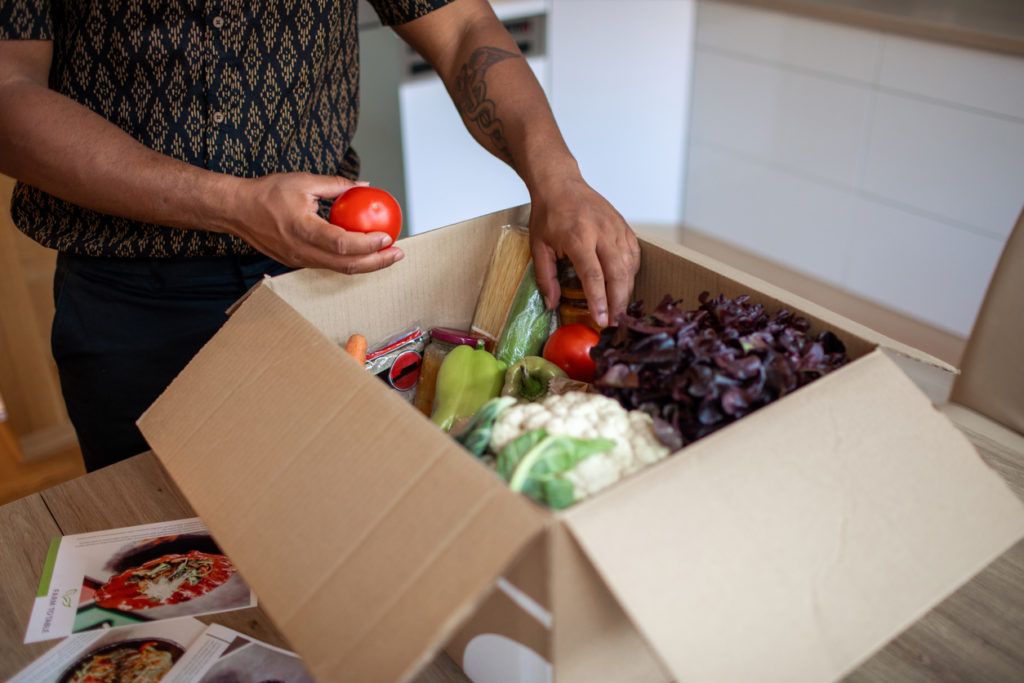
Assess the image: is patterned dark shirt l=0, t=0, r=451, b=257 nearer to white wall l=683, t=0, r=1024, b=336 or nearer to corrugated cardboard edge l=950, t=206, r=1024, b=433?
corrugated cardboard edge l=950, t=206, r=1024, b=433

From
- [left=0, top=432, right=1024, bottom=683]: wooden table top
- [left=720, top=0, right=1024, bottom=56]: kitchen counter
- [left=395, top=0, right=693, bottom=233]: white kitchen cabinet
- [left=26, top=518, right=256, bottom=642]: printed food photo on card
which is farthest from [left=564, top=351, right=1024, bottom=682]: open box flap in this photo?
[left=395, top=0, right=693, bottom=233]: white kitchen cabinet

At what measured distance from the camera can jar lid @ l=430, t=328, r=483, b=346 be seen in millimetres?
1146

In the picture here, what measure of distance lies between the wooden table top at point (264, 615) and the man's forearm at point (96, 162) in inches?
13.6

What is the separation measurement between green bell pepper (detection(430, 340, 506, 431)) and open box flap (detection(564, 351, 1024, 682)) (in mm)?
403

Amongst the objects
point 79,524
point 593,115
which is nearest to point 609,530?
point 79,524

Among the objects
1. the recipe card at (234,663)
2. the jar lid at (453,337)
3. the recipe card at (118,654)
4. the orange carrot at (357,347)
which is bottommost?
the recipe card at (234,663)

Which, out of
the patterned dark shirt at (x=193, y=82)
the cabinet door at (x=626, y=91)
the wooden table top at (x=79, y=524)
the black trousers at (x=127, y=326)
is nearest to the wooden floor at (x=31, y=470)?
the black trousers at (x=127, y=326)

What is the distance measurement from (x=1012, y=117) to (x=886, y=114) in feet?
1.25

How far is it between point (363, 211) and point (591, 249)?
0.96 feet

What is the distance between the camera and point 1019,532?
2.43 feet

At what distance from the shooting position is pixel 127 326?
132cm

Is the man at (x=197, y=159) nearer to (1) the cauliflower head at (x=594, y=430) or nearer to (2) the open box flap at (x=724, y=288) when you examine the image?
(2) the open box flap at (x=724, y=288)

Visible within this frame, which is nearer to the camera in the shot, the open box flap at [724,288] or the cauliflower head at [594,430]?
the cauliflower head at [594,430]

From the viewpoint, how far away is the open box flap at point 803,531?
598 mm
